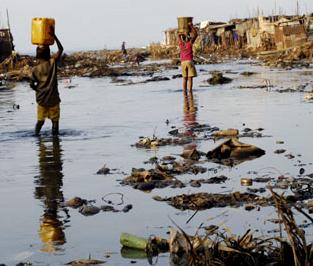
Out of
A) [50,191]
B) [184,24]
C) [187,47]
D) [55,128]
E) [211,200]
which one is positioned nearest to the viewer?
[211,200]

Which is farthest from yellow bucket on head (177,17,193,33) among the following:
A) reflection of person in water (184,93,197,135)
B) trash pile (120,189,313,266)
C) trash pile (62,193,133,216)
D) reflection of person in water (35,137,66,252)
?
trash pile (120,189,313,266)

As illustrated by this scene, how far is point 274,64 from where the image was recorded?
1495 inches

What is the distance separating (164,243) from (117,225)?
928 mm

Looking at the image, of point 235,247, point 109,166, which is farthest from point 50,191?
point 235,247

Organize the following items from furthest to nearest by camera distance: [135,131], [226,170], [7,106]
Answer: [7,106], [135,131], [226,170]

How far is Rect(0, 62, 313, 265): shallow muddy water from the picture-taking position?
18.9 feet

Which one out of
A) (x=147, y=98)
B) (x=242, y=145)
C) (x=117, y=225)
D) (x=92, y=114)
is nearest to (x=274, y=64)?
(x=147, y=98)

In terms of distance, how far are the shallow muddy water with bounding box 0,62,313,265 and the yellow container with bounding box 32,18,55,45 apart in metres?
1.75

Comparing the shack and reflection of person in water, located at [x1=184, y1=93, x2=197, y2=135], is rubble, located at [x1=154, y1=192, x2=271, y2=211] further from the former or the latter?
the shack

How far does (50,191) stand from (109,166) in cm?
160

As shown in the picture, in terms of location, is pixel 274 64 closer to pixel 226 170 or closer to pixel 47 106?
pixel 47 106

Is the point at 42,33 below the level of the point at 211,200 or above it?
above

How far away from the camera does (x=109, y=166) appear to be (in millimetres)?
9141

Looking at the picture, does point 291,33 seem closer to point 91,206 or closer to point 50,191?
point 50,191
